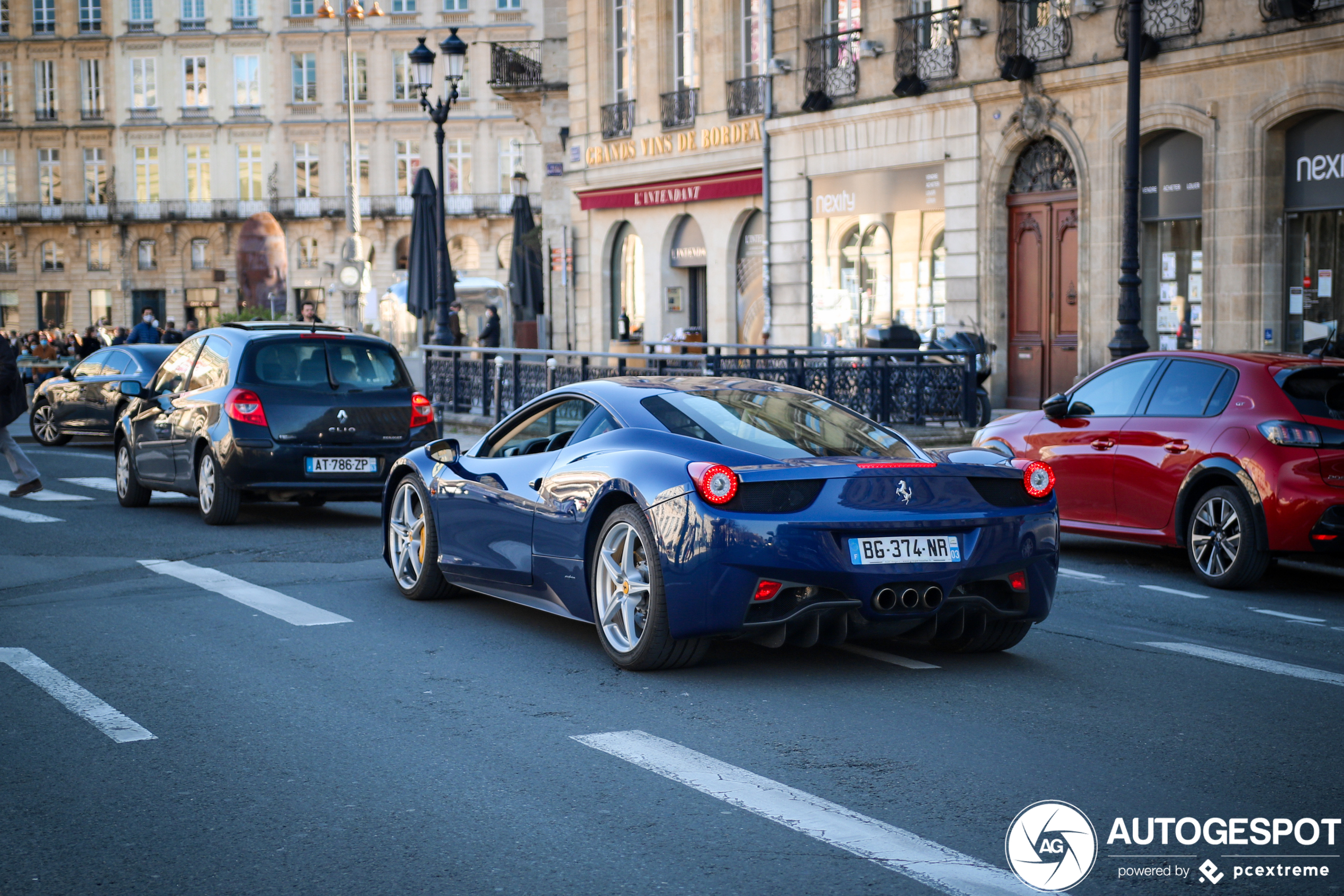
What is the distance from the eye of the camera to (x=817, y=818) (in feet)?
16.4

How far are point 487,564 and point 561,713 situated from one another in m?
2.08

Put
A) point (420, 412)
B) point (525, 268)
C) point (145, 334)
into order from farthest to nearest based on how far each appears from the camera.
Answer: point (525, 268), point (145, 334), point (420, 412)

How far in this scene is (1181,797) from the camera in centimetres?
521

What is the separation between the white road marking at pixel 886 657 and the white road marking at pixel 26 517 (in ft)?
26.8

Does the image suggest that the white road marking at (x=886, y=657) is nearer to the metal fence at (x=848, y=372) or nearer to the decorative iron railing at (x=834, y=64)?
the metal fence at (x=848, y=372)

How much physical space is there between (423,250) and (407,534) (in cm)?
2215

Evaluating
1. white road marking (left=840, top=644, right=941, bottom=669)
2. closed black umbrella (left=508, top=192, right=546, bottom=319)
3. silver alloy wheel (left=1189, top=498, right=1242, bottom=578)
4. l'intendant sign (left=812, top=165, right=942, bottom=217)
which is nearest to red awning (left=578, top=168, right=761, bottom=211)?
closed black umbrella (left=508, top=192, right=546, bottom=319)

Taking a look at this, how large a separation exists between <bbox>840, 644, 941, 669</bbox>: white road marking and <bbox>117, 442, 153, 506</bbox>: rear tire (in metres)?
8.55

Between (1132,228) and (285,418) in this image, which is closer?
(285,418)

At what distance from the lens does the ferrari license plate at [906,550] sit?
680 cm

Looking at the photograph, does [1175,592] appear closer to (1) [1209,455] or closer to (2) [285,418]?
(1) [1209,455]

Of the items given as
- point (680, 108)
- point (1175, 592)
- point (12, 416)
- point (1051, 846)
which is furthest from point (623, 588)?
point (680, 108)

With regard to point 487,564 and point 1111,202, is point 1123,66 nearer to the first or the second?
point 1111,202

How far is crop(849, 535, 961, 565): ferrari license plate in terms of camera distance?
268 inches
